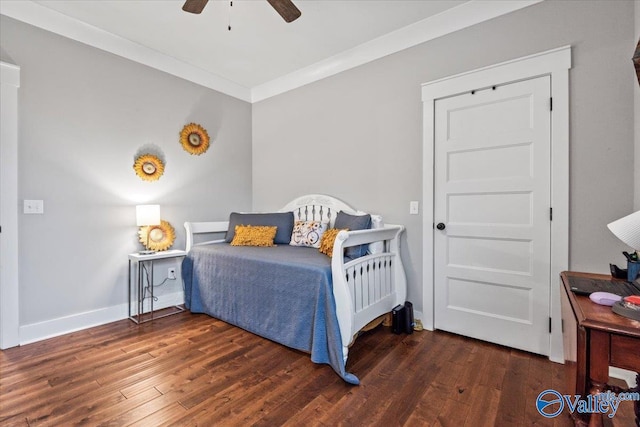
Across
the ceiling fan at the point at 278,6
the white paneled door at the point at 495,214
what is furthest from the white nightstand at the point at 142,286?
the white paneled door at the point at 495,214

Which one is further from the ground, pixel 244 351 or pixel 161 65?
pixel 161 65

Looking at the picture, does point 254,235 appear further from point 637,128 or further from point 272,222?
point 637,128

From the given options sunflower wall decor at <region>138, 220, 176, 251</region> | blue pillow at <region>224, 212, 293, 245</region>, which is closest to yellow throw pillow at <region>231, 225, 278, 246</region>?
blue pillow at <region>224, 212, 293, 245</region>

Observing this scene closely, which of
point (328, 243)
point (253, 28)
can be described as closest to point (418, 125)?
point (328, 243)

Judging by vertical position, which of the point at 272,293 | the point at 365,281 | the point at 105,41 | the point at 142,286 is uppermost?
the point at 105,41

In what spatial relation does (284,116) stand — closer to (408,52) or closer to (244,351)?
(408,52)

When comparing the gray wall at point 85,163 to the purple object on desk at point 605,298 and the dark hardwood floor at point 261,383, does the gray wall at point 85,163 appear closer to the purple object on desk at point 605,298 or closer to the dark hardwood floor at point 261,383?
the dark hardwood floor at point 261,383

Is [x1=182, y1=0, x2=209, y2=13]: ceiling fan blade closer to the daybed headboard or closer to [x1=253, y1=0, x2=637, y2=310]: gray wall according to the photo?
[x1=253, y1=0, x2=637, y2=310]: gray wall

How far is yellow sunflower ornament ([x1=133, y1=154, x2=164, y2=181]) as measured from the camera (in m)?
2.89

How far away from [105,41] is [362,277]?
3061mm

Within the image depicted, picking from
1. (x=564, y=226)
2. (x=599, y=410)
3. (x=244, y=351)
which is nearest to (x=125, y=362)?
(x=244, y=351)

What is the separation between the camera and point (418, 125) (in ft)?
8.44

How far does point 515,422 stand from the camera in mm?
1412

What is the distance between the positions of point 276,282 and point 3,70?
253 cm
